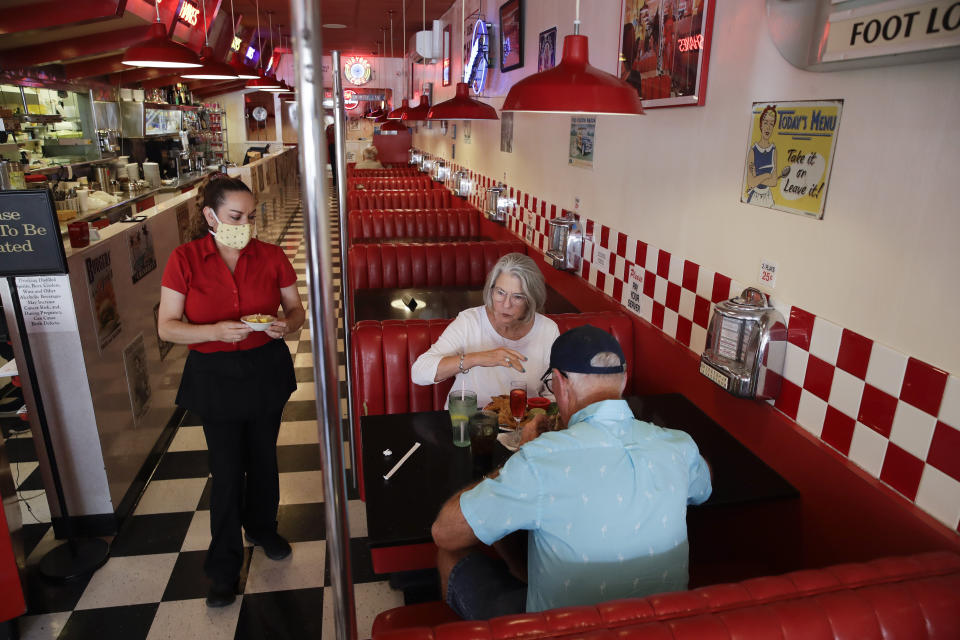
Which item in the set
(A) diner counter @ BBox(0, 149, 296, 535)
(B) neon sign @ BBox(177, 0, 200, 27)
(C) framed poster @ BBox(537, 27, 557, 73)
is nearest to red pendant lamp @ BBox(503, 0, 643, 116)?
(A) diner counter @ BBox(0, 149, 296, 535)

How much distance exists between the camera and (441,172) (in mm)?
10578

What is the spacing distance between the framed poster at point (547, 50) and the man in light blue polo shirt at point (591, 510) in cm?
409

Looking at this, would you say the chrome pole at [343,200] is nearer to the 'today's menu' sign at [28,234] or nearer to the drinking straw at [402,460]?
the drinking straw at [402,460]

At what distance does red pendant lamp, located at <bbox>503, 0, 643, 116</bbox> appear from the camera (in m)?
1.98

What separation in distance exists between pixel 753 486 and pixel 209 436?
1988 mm

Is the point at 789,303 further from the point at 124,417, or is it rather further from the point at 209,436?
Answer: the point at 124,417

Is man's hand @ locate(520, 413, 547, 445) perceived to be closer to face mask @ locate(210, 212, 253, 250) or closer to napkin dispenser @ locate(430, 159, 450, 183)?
face mask @ locate(210, 212, 253, 250)

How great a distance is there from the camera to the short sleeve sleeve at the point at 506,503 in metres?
1.40

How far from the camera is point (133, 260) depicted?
11.5ft

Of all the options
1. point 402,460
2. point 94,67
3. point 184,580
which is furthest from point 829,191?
point 94,67

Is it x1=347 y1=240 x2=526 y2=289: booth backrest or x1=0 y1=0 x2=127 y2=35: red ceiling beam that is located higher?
x1=0 y1=0 x2=127 y2=35: red ceiling beam

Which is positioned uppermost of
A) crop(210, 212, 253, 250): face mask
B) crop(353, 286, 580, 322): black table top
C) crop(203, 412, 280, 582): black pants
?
crop(210, 212, 253, 250): face mask

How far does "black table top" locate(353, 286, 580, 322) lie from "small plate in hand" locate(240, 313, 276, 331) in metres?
1.20

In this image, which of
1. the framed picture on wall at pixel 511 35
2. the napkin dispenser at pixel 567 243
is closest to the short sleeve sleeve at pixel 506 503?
the napkin dispenser at pixel 567 243
